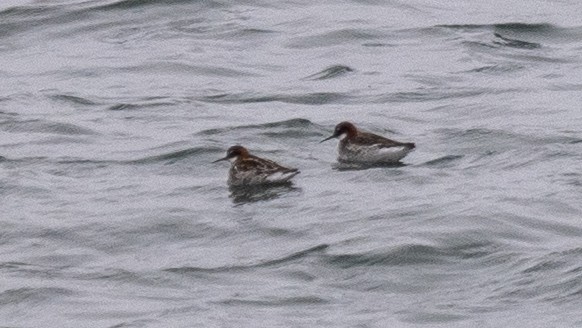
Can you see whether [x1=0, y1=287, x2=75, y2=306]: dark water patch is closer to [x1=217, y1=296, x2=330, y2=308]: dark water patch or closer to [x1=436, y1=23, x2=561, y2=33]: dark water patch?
[x1=217, y1=296, x2=330, y2=308]: dark water patch

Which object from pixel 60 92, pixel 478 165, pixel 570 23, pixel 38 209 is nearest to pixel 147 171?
pixel 38 209

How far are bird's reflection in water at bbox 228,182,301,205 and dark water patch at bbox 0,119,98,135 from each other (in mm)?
3283

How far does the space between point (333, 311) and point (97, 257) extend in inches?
108

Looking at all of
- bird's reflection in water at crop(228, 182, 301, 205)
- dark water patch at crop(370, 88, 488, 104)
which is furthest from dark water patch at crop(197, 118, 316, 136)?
bird's reflection in water at crop(228, 182, 301, 205)

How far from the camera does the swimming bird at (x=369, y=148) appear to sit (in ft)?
65.2

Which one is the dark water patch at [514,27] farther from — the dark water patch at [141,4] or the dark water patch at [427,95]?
the dark water patch at [427,95]

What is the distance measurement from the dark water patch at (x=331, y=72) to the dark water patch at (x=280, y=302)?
1037 cm

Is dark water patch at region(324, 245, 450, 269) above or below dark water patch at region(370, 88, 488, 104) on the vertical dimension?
above

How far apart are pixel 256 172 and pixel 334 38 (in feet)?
29.0

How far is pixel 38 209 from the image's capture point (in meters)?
18.3

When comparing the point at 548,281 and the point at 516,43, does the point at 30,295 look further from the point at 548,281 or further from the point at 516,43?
the point at 516,43

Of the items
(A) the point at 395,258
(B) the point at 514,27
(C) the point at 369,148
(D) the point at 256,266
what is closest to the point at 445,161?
(C) the point at 369,148

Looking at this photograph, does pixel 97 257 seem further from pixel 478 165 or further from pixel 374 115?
pixel 374 115

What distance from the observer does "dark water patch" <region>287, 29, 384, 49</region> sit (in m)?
27.5
